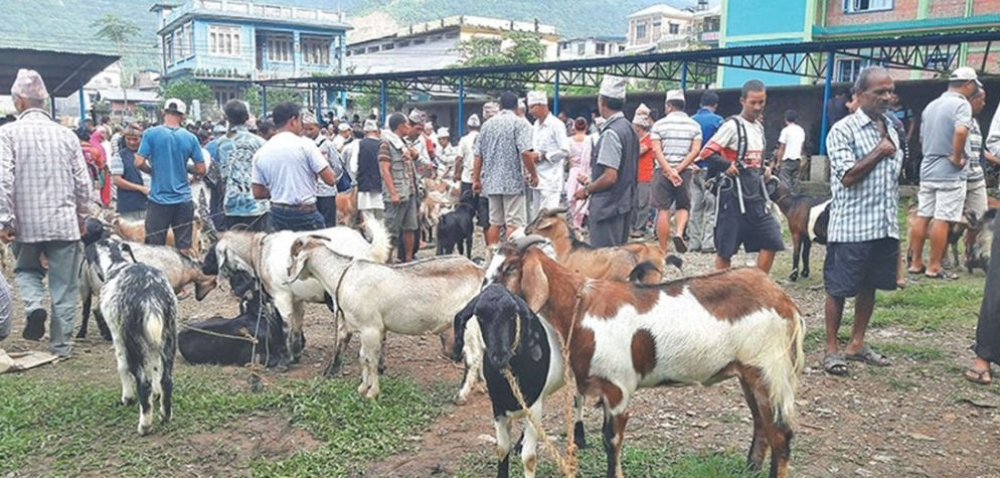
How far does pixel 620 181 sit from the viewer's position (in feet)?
20.2

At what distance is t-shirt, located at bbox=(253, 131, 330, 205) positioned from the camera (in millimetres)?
6277

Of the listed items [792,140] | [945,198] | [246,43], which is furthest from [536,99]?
[246,43]

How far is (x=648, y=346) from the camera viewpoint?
3549mm

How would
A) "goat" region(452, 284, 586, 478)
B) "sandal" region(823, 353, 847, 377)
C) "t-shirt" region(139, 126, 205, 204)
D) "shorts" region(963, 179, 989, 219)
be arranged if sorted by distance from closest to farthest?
"goat" region(452, 284, 586, 478), "sandal" region(823, 353, 847, 377), "t-shirt" region(139, 126, 205, 204), "shorts" region(963, 179, 989, 219)

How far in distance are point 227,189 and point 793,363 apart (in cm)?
581

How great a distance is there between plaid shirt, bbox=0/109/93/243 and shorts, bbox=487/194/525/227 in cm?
403

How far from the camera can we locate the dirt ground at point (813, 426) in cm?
408

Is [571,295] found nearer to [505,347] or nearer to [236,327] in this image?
[505,347]

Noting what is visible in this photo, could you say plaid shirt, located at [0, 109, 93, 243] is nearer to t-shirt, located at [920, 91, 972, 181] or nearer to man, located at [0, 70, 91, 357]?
man, located at [0, 70, 91, 357]

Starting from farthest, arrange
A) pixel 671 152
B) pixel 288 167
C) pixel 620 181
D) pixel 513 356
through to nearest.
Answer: pixel 671 152 < pixel 288 167 < pixel 620 181 < pixel 513 356

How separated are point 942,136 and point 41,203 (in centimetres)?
818

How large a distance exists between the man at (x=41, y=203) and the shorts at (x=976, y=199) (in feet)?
28.7

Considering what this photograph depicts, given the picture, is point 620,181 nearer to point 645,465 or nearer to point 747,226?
point 747,226

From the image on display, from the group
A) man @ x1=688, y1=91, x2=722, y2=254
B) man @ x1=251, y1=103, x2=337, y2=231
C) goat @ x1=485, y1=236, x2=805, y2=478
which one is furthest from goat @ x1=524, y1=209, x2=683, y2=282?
man @ x1=688, y1=91, x2=722, y2=254
